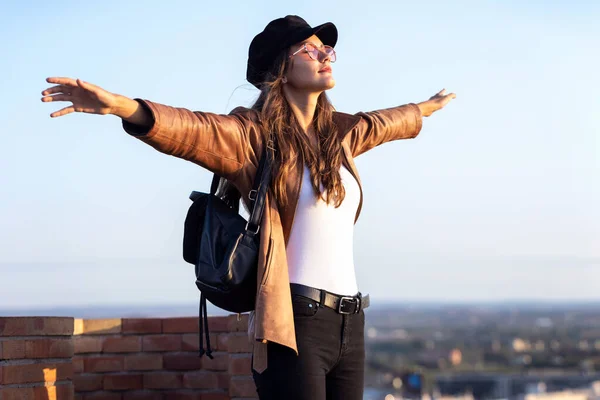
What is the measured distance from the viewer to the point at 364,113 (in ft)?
12.8

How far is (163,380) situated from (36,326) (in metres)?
1.07

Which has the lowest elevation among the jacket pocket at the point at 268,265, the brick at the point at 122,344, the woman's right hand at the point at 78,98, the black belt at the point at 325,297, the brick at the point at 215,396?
the brick at the point at 215,396

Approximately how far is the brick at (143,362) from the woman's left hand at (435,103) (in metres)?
1.70

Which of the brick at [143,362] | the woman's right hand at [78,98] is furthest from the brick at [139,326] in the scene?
the woman's right hand at [78,98]

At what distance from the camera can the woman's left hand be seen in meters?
4.26

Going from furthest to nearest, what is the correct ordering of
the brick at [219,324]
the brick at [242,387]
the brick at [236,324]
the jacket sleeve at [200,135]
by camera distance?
the brick at [219,324], the brick at [236,324], the brick at [242,387], the jacket sleeve at [200,135]

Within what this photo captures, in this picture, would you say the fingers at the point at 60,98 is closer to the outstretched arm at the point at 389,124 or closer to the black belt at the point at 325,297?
the black belt at the point at 325,297

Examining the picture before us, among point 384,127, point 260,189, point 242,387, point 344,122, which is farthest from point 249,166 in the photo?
point 242,387

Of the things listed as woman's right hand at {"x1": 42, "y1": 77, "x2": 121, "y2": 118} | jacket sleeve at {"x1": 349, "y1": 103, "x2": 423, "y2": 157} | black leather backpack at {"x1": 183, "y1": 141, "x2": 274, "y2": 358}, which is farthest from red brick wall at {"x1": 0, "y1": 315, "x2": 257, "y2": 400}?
woman's right hand at {"x1": 42, "y1": 77, "x2": 121, "y2": 118}

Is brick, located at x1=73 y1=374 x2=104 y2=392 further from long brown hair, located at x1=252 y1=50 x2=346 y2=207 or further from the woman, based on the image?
long brown hair, located at x1=252 y1=50 x2=346 y2=207

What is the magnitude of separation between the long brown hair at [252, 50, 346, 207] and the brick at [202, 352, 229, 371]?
153 centimetres

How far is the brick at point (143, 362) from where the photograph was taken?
4820mm

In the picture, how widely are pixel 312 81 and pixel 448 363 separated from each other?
237 ft

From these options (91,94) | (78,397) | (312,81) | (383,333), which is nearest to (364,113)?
(312,81)
